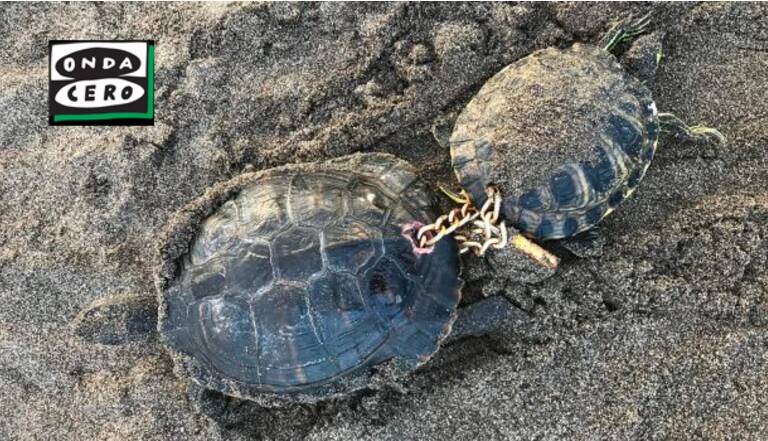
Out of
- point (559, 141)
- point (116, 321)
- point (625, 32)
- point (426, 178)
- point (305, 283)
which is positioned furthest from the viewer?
point (426, 178)

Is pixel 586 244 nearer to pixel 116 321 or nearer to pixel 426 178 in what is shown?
pixel 426 178

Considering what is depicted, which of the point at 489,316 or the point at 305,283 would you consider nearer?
the point at 305,283

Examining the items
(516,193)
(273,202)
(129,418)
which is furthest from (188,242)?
(516,193)

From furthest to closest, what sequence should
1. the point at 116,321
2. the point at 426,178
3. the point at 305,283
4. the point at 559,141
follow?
the point at 426,178, the point at 116,321, the point at 559,141, the point at 305,283

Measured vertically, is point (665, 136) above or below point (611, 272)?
above

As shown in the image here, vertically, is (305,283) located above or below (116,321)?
above

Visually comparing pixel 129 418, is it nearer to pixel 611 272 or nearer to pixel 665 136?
pixel 611 272

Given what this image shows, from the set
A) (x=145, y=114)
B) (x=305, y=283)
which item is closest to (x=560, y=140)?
(x=305, y=283)
